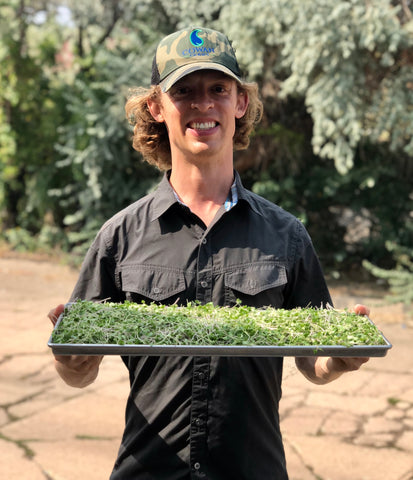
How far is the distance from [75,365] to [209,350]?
1.38 ft

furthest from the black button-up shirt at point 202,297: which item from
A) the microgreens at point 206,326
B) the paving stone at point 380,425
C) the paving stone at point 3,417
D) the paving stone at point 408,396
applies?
the paving stone at point 408,396

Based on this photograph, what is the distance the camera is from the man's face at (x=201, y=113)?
1923 mm

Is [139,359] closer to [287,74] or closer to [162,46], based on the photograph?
[162,46]

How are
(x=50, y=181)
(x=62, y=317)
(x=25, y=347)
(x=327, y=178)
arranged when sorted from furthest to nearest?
(x=50, y=181), (x=327, y=178), (x=25, y=347), (x=62, y=317)

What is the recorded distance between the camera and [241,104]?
7.30 feet

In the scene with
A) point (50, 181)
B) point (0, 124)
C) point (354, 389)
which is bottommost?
point (354, 389)

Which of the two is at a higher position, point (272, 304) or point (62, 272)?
point (272, 304)

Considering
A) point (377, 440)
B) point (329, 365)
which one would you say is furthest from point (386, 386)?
point (329, 365)

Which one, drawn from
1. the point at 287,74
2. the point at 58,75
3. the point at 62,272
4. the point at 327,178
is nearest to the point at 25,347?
the point at 62,272

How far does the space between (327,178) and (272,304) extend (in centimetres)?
585

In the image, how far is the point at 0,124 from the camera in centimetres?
943

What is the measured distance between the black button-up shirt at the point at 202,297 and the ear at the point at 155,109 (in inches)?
9.4

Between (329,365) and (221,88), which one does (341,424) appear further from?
(221,88)

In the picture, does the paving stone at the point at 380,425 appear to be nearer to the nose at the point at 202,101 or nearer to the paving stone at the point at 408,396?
the paving stone at the point at 408,396
